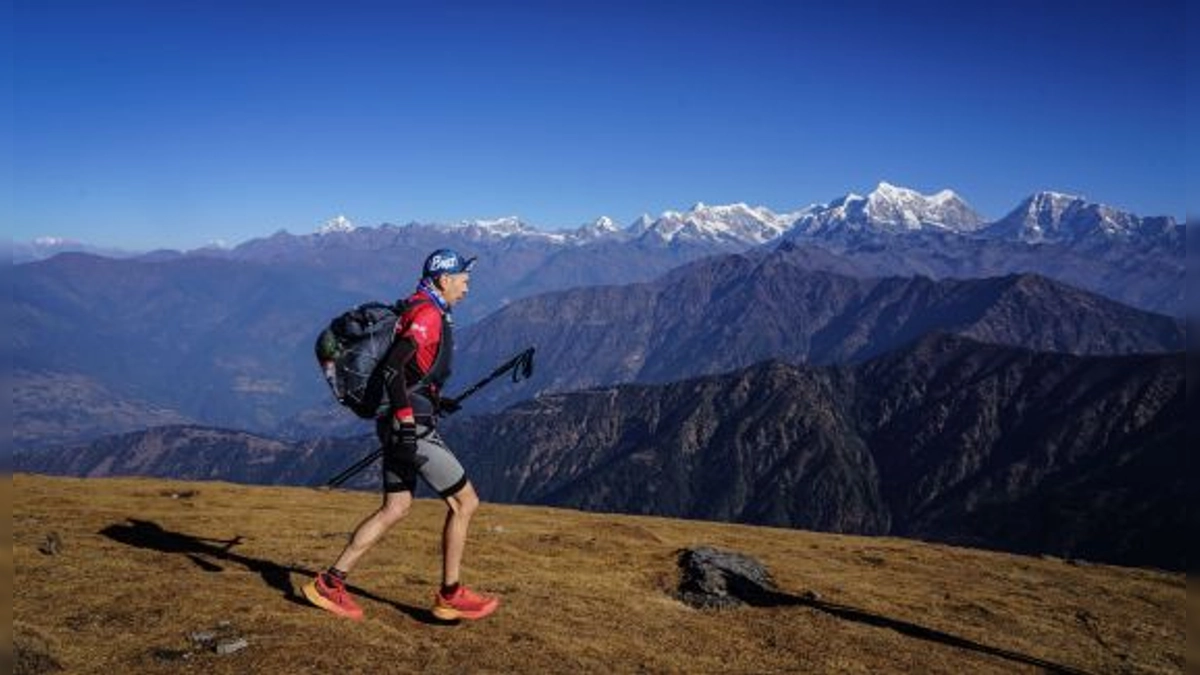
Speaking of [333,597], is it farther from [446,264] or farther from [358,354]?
[446,264]

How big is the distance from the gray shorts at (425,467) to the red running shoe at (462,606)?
189cm

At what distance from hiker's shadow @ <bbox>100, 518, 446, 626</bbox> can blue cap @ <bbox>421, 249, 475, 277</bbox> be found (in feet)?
17.5

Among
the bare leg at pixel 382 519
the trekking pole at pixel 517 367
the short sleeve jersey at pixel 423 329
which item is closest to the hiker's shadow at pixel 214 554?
the bare leg at pixel 382 519

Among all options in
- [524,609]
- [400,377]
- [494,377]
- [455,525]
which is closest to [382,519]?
[455,525]

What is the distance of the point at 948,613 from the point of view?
19.3m

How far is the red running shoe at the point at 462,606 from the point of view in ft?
45.0

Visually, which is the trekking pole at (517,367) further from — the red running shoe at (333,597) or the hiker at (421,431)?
the red running shoe at (333,597)

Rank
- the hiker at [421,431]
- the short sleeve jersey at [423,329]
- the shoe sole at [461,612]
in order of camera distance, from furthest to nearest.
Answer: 1. the shoe sole at [461,612]
2. the short sleeve jersey at [423,329]
3. the hiker at [421,431]

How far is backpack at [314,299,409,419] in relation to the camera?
12570mm

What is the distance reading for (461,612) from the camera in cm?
1393

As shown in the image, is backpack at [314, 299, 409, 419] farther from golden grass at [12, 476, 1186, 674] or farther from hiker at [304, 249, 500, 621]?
golden grass at [12, 476, 1186, 674]

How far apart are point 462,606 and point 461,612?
0.09 meters

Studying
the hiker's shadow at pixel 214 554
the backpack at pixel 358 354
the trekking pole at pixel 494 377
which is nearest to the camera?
the backpack at pixel 358 354

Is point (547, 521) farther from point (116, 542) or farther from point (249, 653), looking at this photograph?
point (249, 653)
